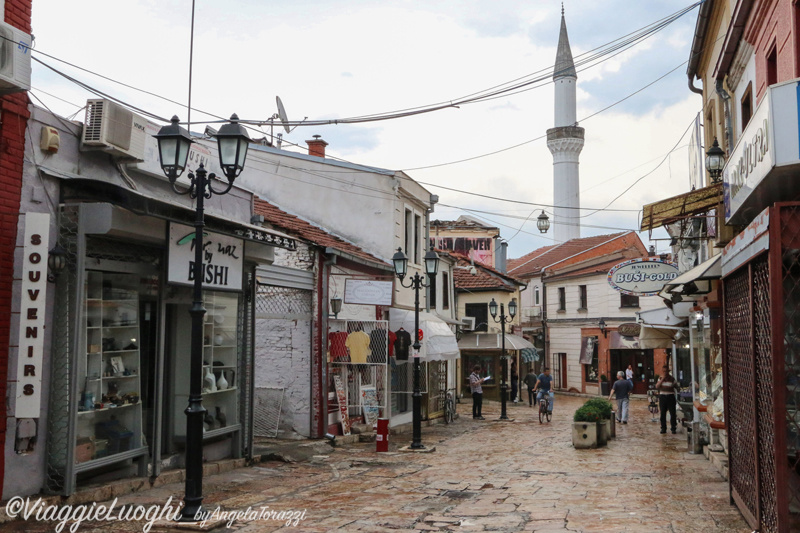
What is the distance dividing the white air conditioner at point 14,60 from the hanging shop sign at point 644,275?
40.3 feet

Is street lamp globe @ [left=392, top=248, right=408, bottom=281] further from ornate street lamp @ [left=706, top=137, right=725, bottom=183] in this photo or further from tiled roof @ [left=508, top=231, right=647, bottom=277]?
tiled roof @ [left=508, top=231, right=647, bottom=277]

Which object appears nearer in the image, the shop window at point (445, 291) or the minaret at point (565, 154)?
the shop window at point (445, 291)

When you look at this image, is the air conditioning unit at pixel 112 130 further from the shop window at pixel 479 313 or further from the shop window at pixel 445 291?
the shop window at pixel 479 313

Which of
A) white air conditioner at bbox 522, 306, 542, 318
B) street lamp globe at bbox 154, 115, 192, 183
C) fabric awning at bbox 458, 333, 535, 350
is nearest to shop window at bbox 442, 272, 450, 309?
fabric awning at bbox 458, 333, 535, 350

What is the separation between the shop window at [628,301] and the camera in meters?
41.7

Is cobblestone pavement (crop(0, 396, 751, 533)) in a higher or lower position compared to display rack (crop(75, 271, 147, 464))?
lower

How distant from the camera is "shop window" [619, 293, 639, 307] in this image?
4169cm

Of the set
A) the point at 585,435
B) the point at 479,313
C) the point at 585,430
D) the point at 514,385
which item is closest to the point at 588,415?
the point at 585,430

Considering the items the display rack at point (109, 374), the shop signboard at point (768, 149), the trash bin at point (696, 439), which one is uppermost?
the shop signboard at point (768, 149)

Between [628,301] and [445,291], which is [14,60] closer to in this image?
[445,291]

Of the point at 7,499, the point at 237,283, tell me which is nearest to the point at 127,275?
the point at 237,283

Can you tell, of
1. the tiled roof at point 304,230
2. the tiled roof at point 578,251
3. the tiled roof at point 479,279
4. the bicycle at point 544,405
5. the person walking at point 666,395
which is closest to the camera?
the tiled roof at point 304,230

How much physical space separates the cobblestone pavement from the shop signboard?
358 cm

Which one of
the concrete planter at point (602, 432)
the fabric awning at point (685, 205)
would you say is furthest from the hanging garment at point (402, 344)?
the fabric awning at point (685, 205)
